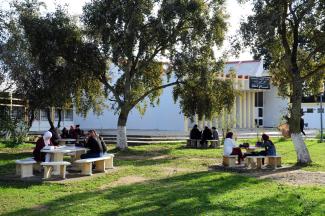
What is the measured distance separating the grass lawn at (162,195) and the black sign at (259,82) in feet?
98.2

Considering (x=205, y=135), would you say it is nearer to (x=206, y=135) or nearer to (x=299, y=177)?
(x=206, y=135)

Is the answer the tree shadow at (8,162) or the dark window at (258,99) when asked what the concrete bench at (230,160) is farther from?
the dark window at (258,99)

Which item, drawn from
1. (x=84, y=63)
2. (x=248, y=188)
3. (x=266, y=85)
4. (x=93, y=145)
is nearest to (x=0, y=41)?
(x=84, y=63)

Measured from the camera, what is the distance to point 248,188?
38.5 ft

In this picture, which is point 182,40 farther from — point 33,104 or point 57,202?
point 57,202

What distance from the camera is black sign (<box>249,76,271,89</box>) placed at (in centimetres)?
4434

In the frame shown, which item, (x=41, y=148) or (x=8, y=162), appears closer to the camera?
(x=41, y=148)

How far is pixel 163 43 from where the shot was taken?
2222 centimetres

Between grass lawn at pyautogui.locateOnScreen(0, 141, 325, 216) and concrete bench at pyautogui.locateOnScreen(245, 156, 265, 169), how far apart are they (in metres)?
1.61

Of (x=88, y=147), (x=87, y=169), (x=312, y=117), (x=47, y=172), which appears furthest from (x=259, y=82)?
(x=47, y=172)

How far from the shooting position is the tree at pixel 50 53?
67.9 ft

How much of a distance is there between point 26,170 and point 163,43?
34.7ft

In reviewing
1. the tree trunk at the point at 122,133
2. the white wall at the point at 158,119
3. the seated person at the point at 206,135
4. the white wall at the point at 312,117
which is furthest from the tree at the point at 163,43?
the white wall at the point at 312,117

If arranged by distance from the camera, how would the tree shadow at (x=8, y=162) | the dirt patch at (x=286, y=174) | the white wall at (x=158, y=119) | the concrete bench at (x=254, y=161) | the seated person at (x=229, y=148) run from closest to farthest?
the dirt patch at (x=286, y=174), the tree shadow at (x=8, y=162), the concrete bench at (x=254, y=161), the seated person at (x=229, y=148), the white wall at (x=158, y=119)
